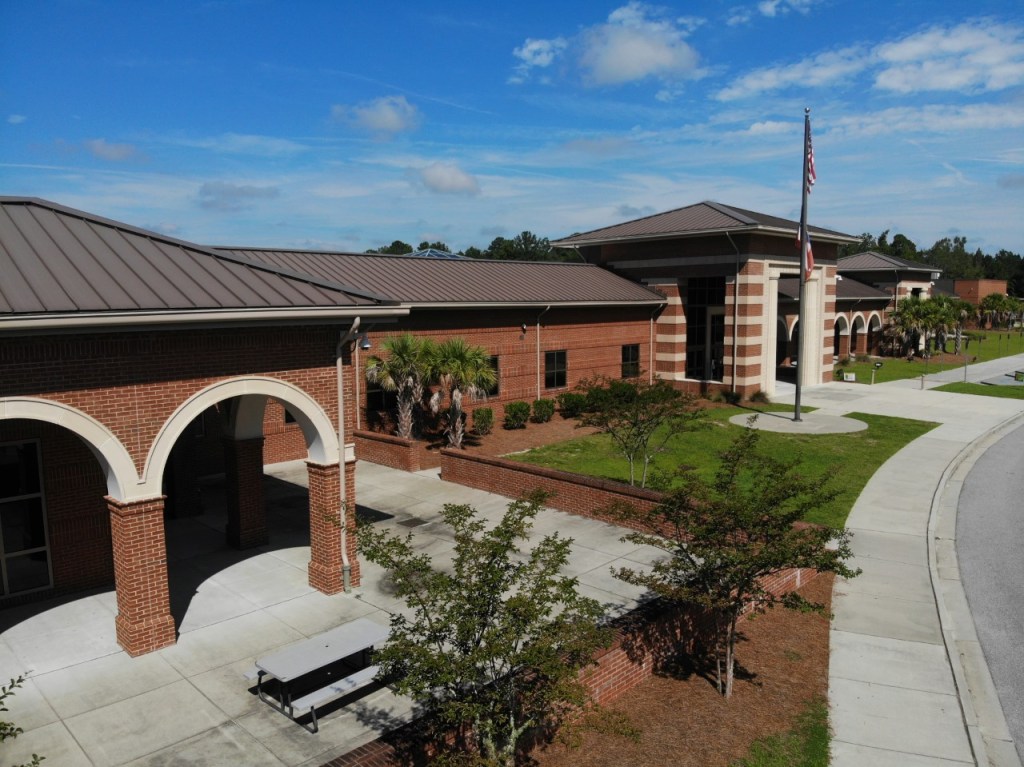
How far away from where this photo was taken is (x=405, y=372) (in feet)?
75.4

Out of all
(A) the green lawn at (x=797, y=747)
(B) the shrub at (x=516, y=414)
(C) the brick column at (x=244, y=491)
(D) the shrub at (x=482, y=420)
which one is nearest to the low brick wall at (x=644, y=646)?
Result: (A) the green lawn at (x=797, y=747)

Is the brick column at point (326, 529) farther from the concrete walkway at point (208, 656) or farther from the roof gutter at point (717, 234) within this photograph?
the roof gutter at point (717, 234)

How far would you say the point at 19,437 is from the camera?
12250 millimetres

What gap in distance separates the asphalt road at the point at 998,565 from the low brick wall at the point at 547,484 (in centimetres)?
618

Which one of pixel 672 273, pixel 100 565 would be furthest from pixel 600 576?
pixel 672 273

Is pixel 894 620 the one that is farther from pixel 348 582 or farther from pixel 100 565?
pixel 100 565

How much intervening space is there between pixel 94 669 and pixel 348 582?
4.06 metres

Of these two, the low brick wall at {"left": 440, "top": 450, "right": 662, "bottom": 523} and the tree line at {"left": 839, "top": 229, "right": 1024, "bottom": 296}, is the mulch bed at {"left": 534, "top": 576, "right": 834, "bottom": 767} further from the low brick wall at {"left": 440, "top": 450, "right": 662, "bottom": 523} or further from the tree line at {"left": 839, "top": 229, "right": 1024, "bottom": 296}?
the tree line at {"left": 839, "top": 229, "right": 1024, "bottom": 296}

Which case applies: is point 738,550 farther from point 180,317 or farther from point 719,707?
point 180,317

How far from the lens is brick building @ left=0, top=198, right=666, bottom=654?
390 inches

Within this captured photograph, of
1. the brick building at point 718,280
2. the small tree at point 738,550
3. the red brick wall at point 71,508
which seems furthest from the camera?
the brick building at point 718,280

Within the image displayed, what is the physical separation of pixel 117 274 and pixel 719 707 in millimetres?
10350

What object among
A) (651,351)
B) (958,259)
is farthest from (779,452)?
(958,259)

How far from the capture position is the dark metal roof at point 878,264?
185 ft
